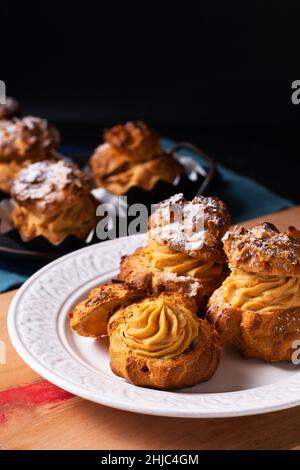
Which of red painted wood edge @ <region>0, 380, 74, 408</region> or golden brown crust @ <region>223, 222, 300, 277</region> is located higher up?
golden brown crust @ <region>223, 222, 300, 277</region>

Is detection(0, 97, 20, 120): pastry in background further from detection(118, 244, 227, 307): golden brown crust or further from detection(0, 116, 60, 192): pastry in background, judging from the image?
detection(118, 244, 227, 307): golden brown crust

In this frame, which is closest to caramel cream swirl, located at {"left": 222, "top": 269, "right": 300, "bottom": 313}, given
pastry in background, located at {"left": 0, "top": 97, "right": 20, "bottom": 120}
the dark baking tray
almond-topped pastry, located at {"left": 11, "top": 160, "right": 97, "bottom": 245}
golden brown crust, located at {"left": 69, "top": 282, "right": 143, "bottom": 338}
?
golden brown crust, located at {"left": 69, "top": 282, "right": 143, "bottom": 338}

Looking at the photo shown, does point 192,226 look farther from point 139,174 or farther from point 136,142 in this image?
point 136,142

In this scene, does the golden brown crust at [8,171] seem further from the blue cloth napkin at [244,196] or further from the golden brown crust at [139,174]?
the blue cloth napkin at [244,196]

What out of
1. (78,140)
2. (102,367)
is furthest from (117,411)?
(78,140)

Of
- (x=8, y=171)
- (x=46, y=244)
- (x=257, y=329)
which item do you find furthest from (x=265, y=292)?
(x=8, y=171)

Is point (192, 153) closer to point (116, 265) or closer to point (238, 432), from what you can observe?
point (116, 265)

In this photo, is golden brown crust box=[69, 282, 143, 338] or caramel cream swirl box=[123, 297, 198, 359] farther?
golden brown crust box=[69, 282, 143, 338]
